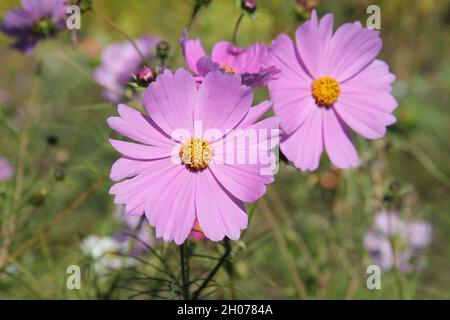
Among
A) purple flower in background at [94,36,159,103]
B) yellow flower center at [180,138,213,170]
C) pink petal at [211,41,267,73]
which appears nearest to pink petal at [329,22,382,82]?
pink petal at [211,41,267,73]

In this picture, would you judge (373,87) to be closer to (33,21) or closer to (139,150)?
(139,150)

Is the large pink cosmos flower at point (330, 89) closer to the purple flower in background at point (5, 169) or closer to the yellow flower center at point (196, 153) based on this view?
the yellow flower center at point (196, 153)

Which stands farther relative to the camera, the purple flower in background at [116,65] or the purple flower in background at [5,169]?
the purple flower in background at [5,169]

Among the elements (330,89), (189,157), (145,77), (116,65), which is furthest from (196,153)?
(116,65)

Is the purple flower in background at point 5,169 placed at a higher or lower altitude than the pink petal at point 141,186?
higher

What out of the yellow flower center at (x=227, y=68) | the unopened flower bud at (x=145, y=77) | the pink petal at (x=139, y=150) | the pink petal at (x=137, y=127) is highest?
the yellow flower center at (x=227, y=68)

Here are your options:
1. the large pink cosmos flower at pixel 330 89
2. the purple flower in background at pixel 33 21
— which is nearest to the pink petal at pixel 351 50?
the large pink cosmos flower at pixel 330 89
